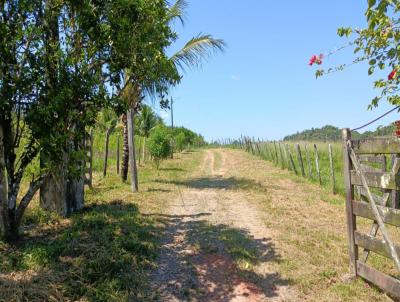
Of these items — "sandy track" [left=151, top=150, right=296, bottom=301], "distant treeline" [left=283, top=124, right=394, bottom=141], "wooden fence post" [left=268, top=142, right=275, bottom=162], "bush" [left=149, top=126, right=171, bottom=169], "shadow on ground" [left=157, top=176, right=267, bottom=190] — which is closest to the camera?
"sandy track" [left=151, top=150, right=296, bottom=301]

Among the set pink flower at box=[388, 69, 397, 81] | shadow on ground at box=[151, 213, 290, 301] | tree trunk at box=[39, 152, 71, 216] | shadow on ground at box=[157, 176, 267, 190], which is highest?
pink flower at box=[388, 69, 397, 81]

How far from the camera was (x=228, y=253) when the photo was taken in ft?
22.3

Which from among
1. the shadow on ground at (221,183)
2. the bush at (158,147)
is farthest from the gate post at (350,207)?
the bush at (158,147)

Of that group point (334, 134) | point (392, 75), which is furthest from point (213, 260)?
point (334, 134)

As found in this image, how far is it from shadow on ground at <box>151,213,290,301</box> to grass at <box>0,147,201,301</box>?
11.2 inches

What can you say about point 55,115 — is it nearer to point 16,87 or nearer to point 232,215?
point 16,87

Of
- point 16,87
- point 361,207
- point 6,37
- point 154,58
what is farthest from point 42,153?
point 361,207

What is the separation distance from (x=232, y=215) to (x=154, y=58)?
4.45 meters

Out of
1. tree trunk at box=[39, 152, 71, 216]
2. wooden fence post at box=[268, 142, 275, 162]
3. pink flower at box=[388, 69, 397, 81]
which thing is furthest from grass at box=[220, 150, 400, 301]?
wooden fence post at box=[268, 142, 275, 162]

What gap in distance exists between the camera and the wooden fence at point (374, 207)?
15.2 ft

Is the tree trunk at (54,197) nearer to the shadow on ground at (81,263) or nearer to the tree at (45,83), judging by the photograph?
the shadow on ground at (81,263)

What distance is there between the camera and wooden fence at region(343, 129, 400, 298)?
4.64 meters

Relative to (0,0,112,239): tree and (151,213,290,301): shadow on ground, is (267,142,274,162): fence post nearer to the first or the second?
(151,213,290,301): shadow on ground

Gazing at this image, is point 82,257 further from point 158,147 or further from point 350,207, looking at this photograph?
point 158,147
